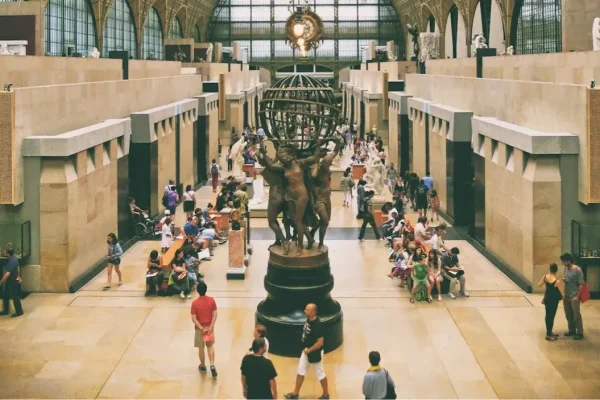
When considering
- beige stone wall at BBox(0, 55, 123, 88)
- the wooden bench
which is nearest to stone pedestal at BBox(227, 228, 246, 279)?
the wooden bench

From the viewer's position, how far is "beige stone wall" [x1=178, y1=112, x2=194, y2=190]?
2675cm

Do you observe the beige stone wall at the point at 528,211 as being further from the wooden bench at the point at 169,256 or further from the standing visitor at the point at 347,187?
the standing visitor at the point at 347,187

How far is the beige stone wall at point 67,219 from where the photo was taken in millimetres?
13969

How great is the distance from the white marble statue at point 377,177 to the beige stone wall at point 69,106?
726 cm

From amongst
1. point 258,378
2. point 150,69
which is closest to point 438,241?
point 258,378

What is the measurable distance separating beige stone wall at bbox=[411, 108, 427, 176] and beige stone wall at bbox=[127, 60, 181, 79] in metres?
10.2

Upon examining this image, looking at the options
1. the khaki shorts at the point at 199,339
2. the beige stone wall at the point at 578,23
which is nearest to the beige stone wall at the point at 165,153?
the khaki shorts at the point at 199,339

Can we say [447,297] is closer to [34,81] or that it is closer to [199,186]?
[34,81]

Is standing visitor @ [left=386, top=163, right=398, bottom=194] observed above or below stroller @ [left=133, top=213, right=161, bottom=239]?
above

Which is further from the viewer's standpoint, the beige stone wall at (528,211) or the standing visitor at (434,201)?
the standing visitor at (434,201)

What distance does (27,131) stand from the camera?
13.9m

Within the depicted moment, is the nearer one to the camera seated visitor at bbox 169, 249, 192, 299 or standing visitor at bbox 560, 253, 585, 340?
standing visitor at bbox 560, 253, 585, 340

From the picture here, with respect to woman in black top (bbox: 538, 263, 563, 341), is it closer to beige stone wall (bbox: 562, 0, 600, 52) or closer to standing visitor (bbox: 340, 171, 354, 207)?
standing visitor (bbox: 340, 171, 354, 207)

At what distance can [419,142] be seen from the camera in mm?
27203
